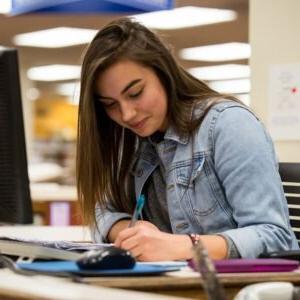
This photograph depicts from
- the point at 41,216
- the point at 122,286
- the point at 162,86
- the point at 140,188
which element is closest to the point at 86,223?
the point at 140,188

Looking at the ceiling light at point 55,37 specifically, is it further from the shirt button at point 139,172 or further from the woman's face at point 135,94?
the woman's face at point 135,94

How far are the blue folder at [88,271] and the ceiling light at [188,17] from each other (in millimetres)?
5947

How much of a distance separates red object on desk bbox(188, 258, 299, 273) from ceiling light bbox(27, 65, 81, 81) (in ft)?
35.0

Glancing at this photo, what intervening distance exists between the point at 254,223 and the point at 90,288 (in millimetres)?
648

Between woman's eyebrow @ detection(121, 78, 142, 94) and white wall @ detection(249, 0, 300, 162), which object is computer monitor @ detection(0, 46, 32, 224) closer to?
woman's eyebrow @ detection(121, 78, 142, 94)

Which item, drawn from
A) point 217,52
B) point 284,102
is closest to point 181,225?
point 284,102

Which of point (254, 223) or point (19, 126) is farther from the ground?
point (19, 126)

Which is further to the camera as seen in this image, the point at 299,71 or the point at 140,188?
the point at 299,71

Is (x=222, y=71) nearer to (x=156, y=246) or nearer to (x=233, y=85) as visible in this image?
(x=233, y=85)

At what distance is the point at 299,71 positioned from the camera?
3.50 metres

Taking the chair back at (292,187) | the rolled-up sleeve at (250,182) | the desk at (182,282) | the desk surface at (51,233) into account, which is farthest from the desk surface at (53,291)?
the desk surface at (51,233)

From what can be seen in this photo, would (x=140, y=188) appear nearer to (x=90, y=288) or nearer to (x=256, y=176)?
(x=256, y=176)

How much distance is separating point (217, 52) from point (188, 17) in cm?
258

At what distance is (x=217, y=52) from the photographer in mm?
10039
